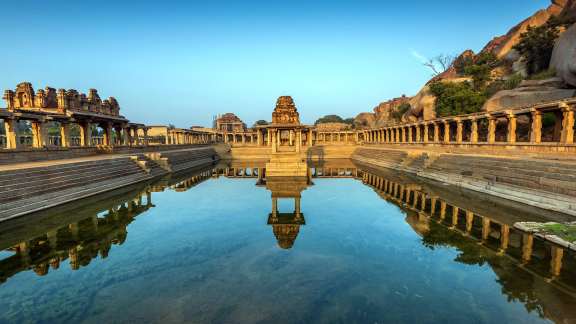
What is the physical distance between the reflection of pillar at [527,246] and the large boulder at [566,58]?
27044mm

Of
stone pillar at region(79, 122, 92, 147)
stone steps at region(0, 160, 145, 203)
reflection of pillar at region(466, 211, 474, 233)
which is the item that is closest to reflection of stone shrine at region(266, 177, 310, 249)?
reflection of pillar at region(466, 211, 474, 233)

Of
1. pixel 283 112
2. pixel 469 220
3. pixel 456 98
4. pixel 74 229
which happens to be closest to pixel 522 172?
pixel 469 220

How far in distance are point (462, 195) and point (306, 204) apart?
33.2 feet

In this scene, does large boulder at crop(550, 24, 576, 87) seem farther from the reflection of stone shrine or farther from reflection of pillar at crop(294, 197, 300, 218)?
reflection of pillar at crop(294, 197, 300, 218)

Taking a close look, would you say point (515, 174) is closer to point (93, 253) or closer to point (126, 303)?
point (126, 303)

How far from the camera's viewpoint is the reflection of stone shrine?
9.87 meters

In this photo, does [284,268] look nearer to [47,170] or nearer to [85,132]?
[47,170]

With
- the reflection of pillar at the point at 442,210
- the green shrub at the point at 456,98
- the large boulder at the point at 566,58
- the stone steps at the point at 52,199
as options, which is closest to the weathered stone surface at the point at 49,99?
the stone steps at the point at 52,199

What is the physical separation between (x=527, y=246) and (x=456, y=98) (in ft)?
115

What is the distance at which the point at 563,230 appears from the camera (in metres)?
8.93

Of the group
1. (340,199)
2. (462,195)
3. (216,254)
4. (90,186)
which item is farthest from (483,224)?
(90,186)

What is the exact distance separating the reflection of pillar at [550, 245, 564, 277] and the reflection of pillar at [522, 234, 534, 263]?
0.49 meters

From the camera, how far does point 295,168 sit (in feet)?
76.7

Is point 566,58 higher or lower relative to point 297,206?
higher
